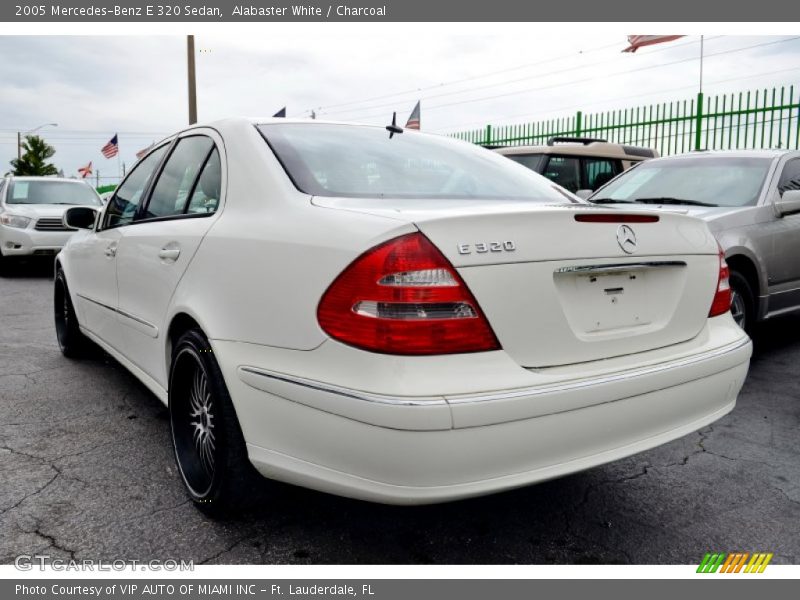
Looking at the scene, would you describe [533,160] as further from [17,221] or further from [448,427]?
[17,221]

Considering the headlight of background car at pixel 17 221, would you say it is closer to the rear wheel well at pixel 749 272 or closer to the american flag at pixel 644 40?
Result: the rear wheel well at pixel 749 272

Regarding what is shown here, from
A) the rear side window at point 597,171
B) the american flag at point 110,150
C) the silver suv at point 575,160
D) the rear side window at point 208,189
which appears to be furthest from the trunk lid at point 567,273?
the american flag at point 110,150

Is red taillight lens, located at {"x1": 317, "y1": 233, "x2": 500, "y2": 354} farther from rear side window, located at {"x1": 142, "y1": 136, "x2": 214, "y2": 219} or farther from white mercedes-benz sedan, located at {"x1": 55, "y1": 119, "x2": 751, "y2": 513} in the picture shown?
rear side window, located at {"x1": 142, "y1": 136, "x2": 214, "y2": 219}

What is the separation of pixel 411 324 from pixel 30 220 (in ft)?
34.6

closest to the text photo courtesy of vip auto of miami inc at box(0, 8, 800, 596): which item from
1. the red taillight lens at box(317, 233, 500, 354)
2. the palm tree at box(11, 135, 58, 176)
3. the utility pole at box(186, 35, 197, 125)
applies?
the red taillight lens at box(317, 233, 500, 354)

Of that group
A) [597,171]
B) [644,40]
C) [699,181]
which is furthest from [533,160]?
[644,40]

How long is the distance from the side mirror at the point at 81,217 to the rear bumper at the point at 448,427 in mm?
2436

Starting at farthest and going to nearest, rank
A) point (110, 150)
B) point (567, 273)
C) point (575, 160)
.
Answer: point (110, 150) < point (575, 160) < point (567, 273)

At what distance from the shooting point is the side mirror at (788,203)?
498 centimetres

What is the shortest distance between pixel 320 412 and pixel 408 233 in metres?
0.55

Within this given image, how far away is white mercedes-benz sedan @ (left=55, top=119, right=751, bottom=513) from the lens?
1827mm

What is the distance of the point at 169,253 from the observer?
2779 millimetres

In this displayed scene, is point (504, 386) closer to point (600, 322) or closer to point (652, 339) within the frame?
point (600, 322)

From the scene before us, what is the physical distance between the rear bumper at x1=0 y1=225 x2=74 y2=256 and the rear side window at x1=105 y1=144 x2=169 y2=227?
7486mm
